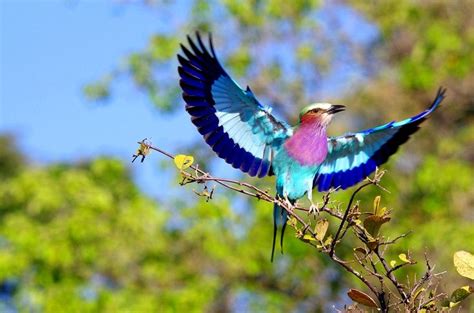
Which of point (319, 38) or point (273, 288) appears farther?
point (319, 38)

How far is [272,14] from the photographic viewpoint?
995cm

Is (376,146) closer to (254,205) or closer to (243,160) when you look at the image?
(243,160)

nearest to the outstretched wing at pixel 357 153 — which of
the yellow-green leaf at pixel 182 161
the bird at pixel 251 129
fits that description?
the bird at pixel 251 129

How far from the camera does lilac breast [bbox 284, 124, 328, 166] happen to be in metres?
3.97

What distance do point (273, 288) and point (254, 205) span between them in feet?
2.76

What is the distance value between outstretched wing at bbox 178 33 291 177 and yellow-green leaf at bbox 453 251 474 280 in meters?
1.33

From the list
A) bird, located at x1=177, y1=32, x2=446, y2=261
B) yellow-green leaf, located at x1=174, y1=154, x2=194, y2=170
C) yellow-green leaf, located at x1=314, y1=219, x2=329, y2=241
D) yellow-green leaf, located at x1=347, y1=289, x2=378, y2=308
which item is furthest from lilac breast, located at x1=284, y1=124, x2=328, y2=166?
yellow-green leaf, located at x1=347, y1=289, x2=378, y2=308

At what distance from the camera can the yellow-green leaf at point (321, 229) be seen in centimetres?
275

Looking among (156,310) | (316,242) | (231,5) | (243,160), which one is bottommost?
(316,242)

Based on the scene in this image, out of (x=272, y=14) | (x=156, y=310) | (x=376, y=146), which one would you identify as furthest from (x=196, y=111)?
(x=272, y=14)

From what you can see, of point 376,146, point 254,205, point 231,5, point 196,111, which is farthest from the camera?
point 231,5

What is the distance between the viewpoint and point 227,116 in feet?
13.3

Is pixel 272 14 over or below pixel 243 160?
over

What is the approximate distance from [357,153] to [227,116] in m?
0.69
